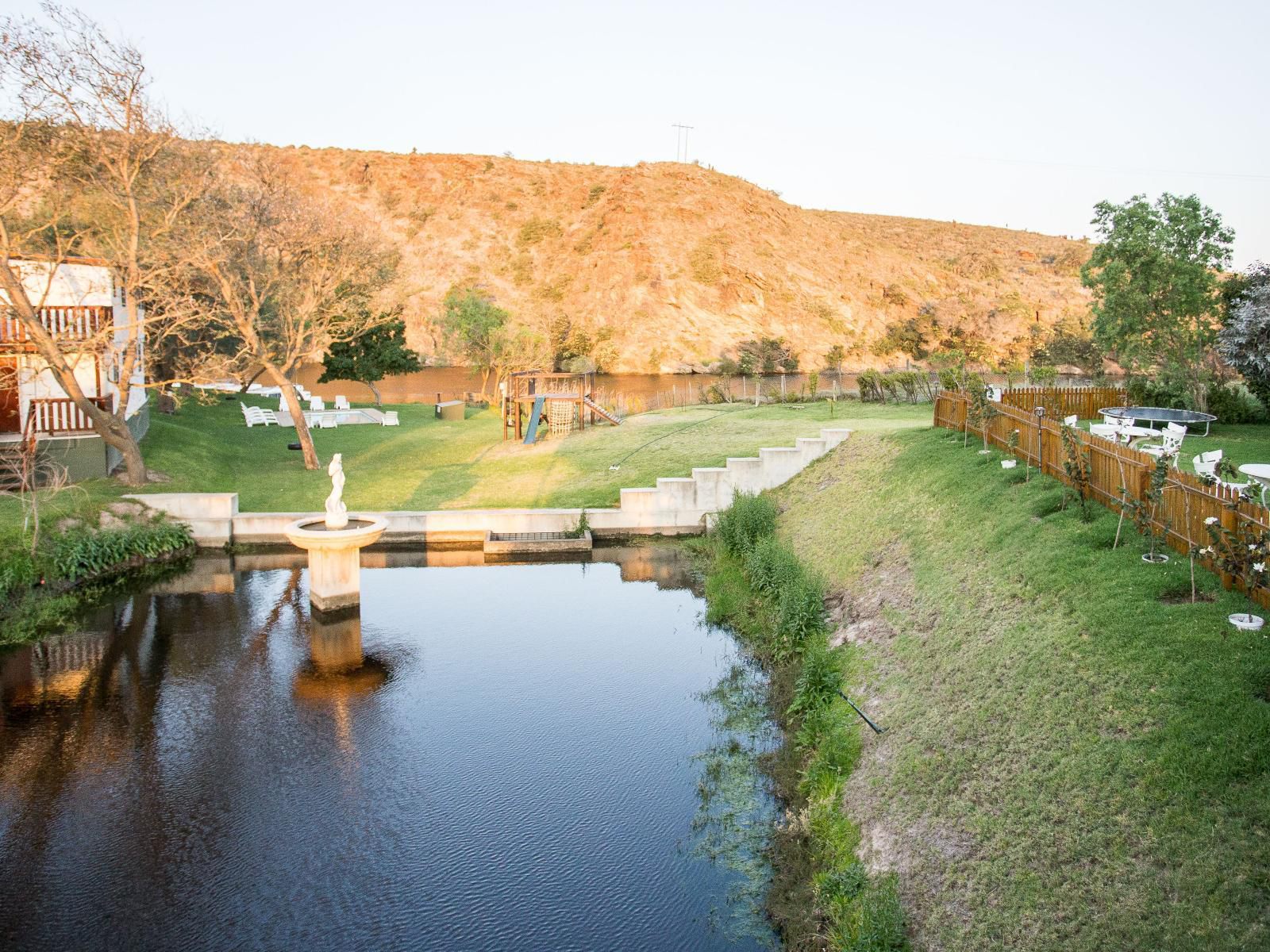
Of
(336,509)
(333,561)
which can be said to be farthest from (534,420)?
(333,561)

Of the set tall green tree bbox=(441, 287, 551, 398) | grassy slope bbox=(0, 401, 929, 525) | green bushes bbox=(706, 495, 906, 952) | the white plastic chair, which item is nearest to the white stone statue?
grassy slope bbox=(0, 401, 929, 525)

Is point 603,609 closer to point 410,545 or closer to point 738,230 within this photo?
point 410,545

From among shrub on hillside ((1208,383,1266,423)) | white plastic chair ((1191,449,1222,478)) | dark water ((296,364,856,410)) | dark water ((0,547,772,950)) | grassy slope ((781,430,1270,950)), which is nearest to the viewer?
grassy slope ((781,430,1270,950))

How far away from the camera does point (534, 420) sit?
2959 centimetres

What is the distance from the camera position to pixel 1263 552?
8.13 m

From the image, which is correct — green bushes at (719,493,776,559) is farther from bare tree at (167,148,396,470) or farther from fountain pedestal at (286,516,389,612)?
bare tree at (167,148,396,470)

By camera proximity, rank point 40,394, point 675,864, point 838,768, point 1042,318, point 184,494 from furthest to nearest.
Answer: point 1042,318
point 40,394
point 184,494
point 838,768
point 675,864

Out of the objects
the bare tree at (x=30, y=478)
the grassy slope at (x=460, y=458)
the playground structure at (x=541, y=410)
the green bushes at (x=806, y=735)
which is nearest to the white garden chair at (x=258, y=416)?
the grassy slope at (x=460, y=458)

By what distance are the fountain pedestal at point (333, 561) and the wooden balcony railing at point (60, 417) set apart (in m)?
9.64

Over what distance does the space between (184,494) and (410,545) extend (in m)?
4.85

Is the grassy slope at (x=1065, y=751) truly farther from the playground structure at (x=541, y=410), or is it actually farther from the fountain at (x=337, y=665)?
the playground structure at (x=541, y=410)

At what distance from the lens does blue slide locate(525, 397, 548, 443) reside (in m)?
29.6

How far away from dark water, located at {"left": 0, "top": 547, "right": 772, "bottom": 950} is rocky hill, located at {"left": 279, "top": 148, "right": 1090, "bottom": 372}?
58645mm

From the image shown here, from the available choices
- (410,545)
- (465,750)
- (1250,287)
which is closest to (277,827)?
(465,750)
